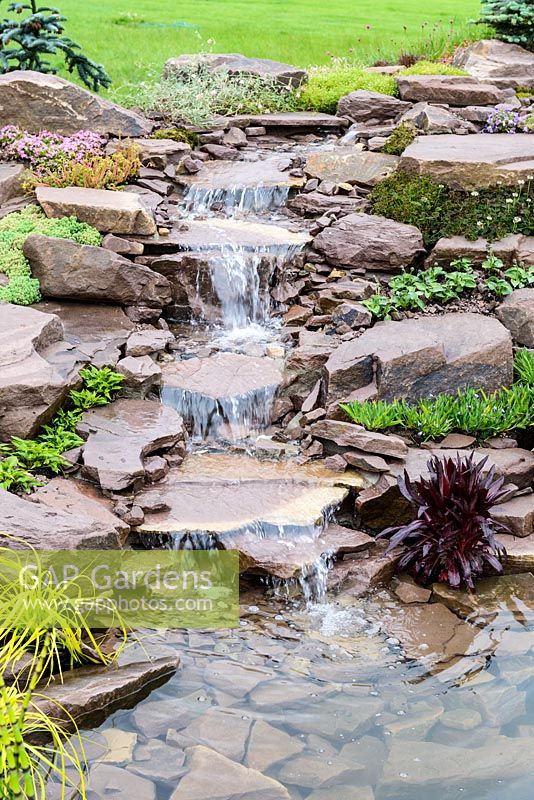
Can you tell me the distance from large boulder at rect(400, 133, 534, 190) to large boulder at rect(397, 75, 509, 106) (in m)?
2.89

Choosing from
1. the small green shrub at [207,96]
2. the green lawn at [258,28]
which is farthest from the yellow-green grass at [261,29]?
the small green shrub at [207,96]

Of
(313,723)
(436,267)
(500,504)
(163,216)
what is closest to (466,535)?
(500,504)

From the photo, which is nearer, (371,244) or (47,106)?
(371,244)

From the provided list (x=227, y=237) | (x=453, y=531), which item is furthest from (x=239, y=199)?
(x=453, y=531)

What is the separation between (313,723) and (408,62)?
52.4 feet

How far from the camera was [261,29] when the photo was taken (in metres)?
22.2

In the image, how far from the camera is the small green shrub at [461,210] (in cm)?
1031

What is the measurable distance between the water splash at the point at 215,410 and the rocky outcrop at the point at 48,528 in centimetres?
234

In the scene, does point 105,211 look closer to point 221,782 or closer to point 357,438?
point 357,438

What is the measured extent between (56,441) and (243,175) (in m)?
6.15

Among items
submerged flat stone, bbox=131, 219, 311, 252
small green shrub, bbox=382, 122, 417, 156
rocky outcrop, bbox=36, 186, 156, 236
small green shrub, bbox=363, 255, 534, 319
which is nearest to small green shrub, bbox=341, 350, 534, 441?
small green shrub, bbox=363, 255, 534, 319

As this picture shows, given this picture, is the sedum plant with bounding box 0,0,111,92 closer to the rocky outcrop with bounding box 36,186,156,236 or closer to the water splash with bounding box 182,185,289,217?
the water splash with bounding box 182,185,289,217

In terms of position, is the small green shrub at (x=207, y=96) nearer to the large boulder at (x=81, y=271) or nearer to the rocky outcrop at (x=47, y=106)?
the rocky outcrop at (x=47, y=106)

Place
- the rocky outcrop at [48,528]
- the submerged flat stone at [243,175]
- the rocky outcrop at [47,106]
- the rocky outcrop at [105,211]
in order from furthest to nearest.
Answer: the rocky outcrop at [47,106]
the submerged flat stone at [243,175]
the rocky outcrop at [105,211]
the rocky outcrop at [48,528]
